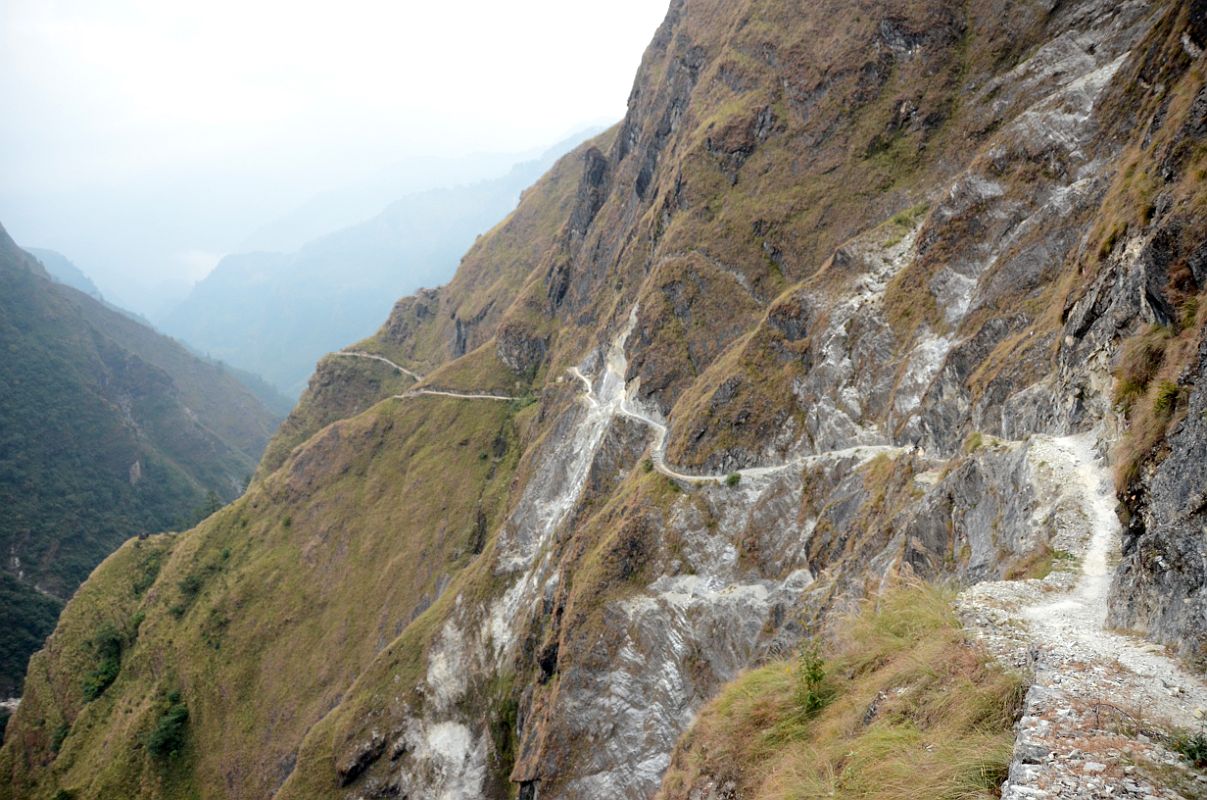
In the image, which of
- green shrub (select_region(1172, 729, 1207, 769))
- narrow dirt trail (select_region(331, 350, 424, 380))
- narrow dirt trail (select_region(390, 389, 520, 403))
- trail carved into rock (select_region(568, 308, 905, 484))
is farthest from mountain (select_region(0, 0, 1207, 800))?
narrow dirt trail (select_region(331, 350, 424, 380))

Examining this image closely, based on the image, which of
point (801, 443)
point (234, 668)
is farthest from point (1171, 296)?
point (234, 668)

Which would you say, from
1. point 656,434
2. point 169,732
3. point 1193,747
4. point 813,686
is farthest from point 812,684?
point 169,732

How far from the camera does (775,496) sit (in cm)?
5397

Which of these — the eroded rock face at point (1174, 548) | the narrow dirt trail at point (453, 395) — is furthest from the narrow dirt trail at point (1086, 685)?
the narrow dirt trail at point (453, 395)

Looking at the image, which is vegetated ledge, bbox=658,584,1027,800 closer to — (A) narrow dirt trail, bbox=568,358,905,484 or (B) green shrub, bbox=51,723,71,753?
(A) narrow dirt trail, bbox=568,358,905,484

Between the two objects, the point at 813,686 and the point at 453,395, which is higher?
the point at 453,395

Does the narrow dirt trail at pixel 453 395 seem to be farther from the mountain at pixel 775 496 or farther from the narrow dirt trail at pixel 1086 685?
the narrow dirt trail at pixel 1086 685

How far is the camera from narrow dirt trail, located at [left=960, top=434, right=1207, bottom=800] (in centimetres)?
668

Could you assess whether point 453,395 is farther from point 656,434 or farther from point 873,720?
point 873,720

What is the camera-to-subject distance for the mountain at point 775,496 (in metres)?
11.2

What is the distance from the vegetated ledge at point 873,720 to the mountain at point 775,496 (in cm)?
8

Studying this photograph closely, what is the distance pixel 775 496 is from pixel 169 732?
383 ft

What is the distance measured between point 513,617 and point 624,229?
84.7 meters

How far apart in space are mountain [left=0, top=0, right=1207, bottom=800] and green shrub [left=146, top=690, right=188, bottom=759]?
1.66 ft
